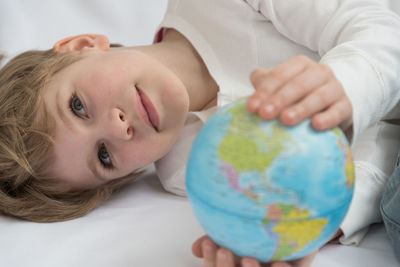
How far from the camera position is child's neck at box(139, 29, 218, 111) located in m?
1.64

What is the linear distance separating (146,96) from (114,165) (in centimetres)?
21

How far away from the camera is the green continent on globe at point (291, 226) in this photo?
0.84 metres

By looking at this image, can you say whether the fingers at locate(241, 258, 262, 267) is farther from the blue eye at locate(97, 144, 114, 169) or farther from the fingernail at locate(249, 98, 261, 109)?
the blue eye at locate(97, 144, 114, 169)

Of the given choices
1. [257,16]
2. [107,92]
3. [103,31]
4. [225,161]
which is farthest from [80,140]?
[103,31]

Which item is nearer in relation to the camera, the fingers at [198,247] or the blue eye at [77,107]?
the fingers at [198,247]

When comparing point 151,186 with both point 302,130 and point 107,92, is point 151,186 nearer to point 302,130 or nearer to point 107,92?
point 107,92

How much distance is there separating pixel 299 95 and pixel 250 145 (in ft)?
0.48

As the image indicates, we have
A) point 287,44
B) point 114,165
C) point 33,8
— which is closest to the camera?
point 114,165

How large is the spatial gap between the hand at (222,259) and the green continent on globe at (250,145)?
7.2 inches

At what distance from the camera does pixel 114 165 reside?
140 cm

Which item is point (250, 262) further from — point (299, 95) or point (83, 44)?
point (83, 44)

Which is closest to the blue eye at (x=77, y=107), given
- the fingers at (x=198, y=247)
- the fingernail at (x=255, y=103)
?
the fingers at (x=198, y=247)

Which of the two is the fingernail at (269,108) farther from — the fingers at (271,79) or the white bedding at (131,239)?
the white bedding at (131,239)

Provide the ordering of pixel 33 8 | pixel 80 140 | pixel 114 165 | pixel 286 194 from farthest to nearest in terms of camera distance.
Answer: pixel 33 8, pixel 114 165, pixel 80 140, pixel 286 194
